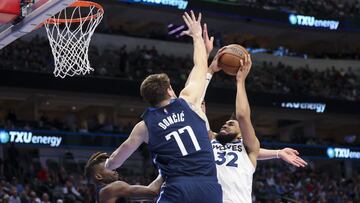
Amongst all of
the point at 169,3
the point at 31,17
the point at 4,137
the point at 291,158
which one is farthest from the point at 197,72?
the point at 169,3

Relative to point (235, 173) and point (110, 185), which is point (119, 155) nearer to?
point (110, 185)

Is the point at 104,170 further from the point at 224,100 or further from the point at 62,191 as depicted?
the point at 224,100

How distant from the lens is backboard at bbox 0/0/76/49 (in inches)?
280

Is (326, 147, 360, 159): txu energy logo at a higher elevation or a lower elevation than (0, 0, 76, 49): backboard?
lower

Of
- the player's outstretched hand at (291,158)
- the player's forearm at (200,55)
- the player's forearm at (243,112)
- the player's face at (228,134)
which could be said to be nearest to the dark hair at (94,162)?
the player's forearm at (200,55)

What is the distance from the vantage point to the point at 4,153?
69.2ft

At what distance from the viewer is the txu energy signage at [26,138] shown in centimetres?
1955

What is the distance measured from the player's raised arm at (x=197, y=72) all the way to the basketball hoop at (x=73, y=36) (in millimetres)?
4974

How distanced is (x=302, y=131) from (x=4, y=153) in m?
14.7

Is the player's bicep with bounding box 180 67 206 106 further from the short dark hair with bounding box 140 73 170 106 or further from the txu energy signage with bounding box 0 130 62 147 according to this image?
the txu energy signage with bounding box 0 130 62 147

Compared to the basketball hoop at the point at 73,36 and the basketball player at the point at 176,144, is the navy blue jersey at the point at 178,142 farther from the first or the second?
the basketball hoop at the point at 73,36

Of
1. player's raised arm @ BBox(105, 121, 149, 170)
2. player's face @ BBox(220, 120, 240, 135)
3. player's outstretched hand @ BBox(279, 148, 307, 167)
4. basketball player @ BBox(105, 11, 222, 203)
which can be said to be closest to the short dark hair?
basketball player @ BBox(105, 11, 222, 203)

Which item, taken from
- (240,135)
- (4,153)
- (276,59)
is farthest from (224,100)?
(240,135)

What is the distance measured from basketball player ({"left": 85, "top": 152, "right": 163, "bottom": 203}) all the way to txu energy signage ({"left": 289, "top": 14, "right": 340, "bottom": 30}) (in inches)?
988
